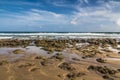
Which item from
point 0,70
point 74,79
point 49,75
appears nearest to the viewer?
point 74,79

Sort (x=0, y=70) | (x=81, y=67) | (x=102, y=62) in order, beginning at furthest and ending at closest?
(x=102, y=62), (x=81, y=67), (x=0, y=70)

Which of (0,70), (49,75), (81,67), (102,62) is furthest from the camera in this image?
(102,62)

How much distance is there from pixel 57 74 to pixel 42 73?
725 millimetres

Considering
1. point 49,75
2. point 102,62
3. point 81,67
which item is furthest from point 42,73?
point 102,62

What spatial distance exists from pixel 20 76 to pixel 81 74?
2.77 metres

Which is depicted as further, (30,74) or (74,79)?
(30,74)

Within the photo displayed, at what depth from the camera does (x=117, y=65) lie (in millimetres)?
10242

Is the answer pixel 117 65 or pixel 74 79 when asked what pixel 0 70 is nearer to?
pixel 74 79

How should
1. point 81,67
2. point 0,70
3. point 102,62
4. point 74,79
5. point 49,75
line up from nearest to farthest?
point 74,79
point 49,75
point 0,70
point 81,67
point 102,62

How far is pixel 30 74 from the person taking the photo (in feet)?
27.1

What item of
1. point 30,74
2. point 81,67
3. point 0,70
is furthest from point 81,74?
point 0,70

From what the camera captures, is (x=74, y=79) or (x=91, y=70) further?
(x=91, y=70)

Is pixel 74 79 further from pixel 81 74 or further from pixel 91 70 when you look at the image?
pixel 91 70

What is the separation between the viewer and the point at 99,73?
8.57 metres
